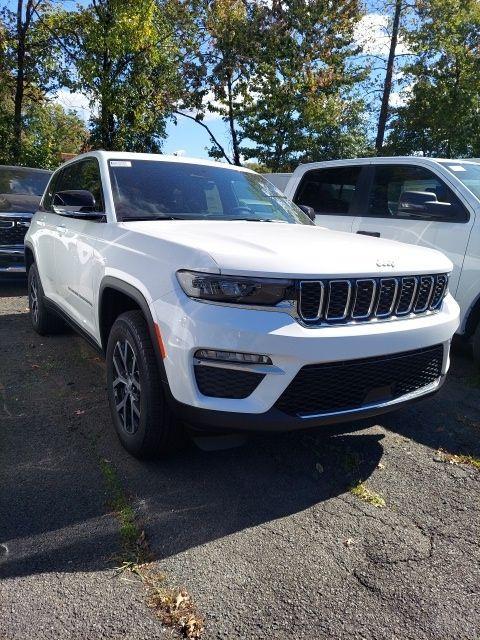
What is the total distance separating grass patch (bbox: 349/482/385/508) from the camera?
2.87 m

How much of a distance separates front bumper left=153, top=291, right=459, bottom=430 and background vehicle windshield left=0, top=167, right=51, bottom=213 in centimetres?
653

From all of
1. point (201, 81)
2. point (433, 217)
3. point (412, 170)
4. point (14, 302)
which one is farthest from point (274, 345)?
point (201, 81)

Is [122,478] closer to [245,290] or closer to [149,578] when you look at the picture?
[149,578]

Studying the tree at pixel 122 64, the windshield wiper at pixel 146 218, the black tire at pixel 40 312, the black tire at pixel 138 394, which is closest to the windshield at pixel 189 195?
the windshield wiper at pixel 146 218

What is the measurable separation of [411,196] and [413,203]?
0.24ft

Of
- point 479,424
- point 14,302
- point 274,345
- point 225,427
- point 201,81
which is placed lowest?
point 14,302

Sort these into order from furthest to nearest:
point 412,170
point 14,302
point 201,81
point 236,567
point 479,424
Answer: point 201,81
point 14,302
point 412,170
point 479,424
point 236,567

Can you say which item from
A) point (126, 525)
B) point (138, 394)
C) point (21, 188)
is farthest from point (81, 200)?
point (21, 188)

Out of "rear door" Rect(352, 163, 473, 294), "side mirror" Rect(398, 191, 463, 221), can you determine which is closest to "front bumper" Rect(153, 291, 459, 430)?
"rear door" Rect(352, 163, 473, 294)

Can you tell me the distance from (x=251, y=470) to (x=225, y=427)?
0.68m

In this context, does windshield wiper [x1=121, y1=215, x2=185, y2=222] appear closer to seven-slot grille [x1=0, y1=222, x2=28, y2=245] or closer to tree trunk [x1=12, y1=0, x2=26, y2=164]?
seven-slot grille [x1=0, y1=222, x2=28, y2=245]

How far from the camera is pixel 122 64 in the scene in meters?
15.2

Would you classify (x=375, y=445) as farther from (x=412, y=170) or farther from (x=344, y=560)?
(x=412, y=170)

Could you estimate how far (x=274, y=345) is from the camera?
2469 millimetres
